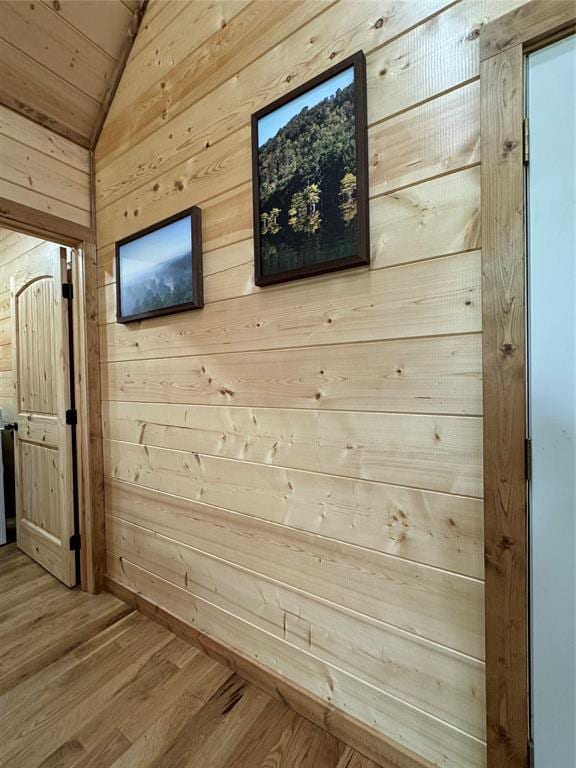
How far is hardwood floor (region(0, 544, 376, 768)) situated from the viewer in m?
1.14

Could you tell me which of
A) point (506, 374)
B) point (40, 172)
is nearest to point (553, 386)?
point (506, 374)

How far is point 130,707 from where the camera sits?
1.31 metres

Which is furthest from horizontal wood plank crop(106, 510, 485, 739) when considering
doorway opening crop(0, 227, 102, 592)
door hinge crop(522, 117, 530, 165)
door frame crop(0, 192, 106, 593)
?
door hinge crop(522, 117, 530, 165)

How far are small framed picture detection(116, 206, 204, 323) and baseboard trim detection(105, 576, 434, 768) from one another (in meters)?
1.47

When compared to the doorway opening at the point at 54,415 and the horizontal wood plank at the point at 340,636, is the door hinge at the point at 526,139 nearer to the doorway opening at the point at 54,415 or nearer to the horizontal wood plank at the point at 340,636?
the horizontal wood plank at the point at 340,636

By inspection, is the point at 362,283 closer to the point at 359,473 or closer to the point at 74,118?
the point at 359,473

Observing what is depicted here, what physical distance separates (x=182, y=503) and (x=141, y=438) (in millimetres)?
416

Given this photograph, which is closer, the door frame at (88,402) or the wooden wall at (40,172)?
the wooden wall at (40,172)

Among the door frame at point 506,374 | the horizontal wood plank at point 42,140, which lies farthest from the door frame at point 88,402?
the door frame at point 506,374

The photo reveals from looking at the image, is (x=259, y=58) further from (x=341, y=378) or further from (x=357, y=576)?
(x=357, y=576)

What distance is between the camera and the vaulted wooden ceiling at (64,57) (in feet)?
4.91

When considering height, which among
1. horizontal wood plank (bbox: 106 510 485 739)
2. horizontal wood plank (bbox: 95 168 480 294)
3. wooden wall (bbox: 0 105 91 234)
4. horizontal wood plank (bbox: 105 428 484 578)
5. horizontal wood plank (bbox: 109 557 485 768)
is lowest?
horizontal wood plank (bbox: 109 557 485 768)

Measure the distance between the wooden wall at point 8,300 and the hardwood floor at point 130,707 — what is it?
74.5 inches

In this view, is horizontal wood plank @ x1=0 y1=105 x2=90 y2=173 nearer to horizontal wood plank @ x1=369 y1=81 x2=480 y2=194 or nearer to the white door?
horizontal wood plank @ x1=369 y1=81 x2=480 y2=194
